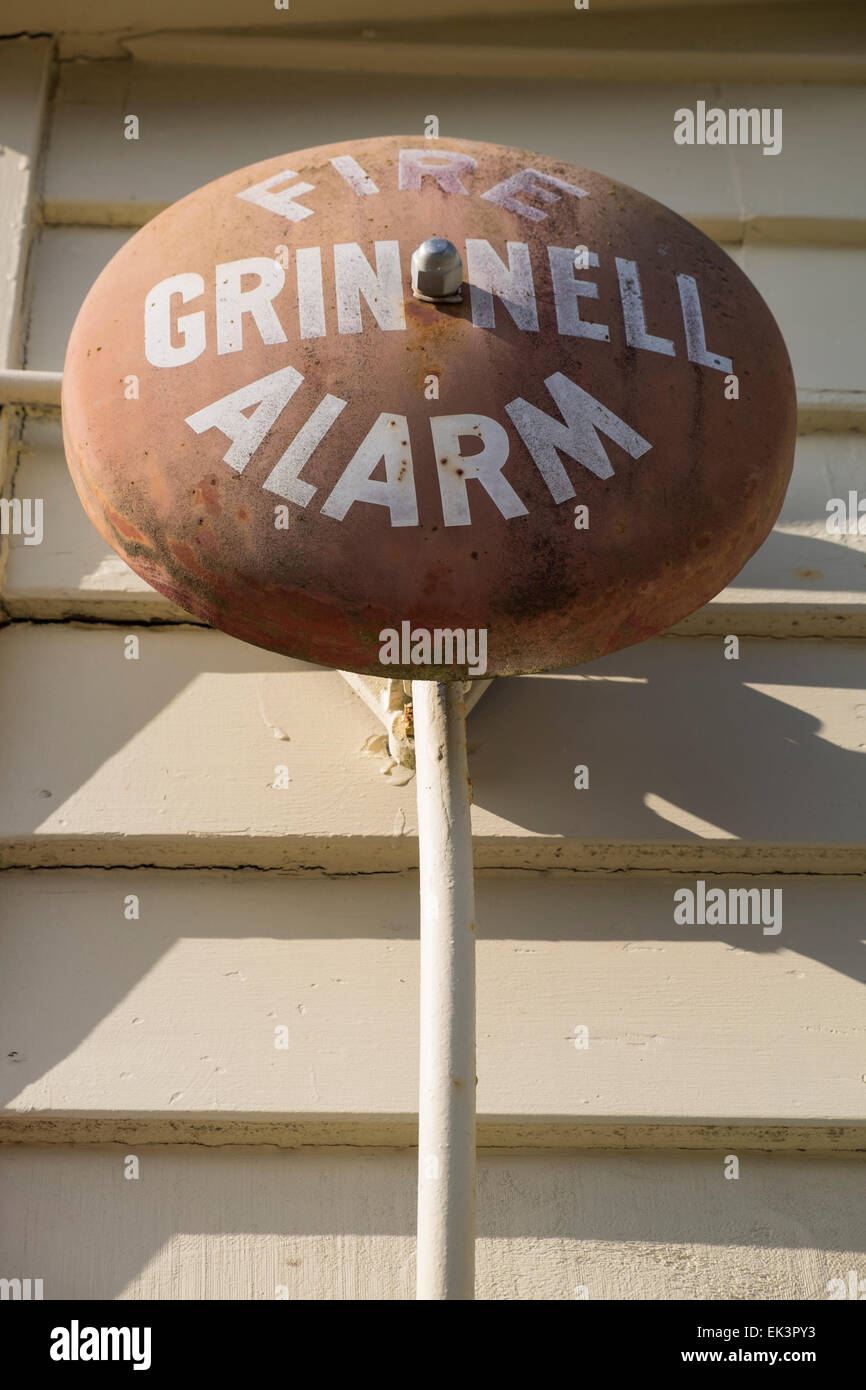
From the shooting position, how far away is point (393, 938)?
1854mm

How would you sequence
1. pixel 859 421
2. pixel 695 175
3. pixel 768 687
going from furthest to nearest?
pixel 695 175 → pixel 859 421 → pixel 768 687

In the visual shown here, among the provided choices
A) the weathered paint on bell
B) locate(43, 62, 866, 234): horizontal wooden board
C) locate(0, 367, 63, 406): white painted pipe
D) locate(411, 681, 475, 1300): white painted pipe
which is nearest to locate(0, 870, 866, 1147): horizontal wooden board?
locate(411, 681, 475, 1300): white painted pipe

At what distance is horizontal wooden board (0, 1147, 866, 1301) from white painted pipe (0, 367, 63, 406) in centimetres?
108

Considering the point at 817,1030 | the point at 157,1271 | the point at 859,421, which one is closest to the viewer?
the point at 157,1271

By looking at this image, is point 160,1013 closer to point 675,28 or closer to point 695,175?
point 695,175

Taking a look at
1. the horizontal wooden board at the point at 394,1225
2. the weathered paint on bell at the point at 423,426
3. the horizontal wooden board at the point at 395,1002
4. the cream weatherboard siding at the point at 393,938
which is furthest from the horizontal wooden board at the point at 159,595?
the horizontal wooden board at the point at 394,1225

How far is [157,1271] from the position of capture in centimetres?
169

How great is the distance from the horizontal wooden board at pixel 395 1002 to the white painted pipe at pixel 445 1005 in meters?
0.26

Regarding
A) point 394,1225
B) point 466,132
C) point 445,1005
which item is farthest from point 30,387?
point 394,1225

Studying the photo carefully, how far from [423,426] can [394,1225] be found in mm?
977

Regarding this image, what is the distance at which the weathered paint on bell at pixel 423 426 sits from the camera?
1.38m

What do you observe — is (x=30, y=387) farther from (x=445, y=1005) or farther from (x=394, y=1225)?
(x=394, y=1225)
